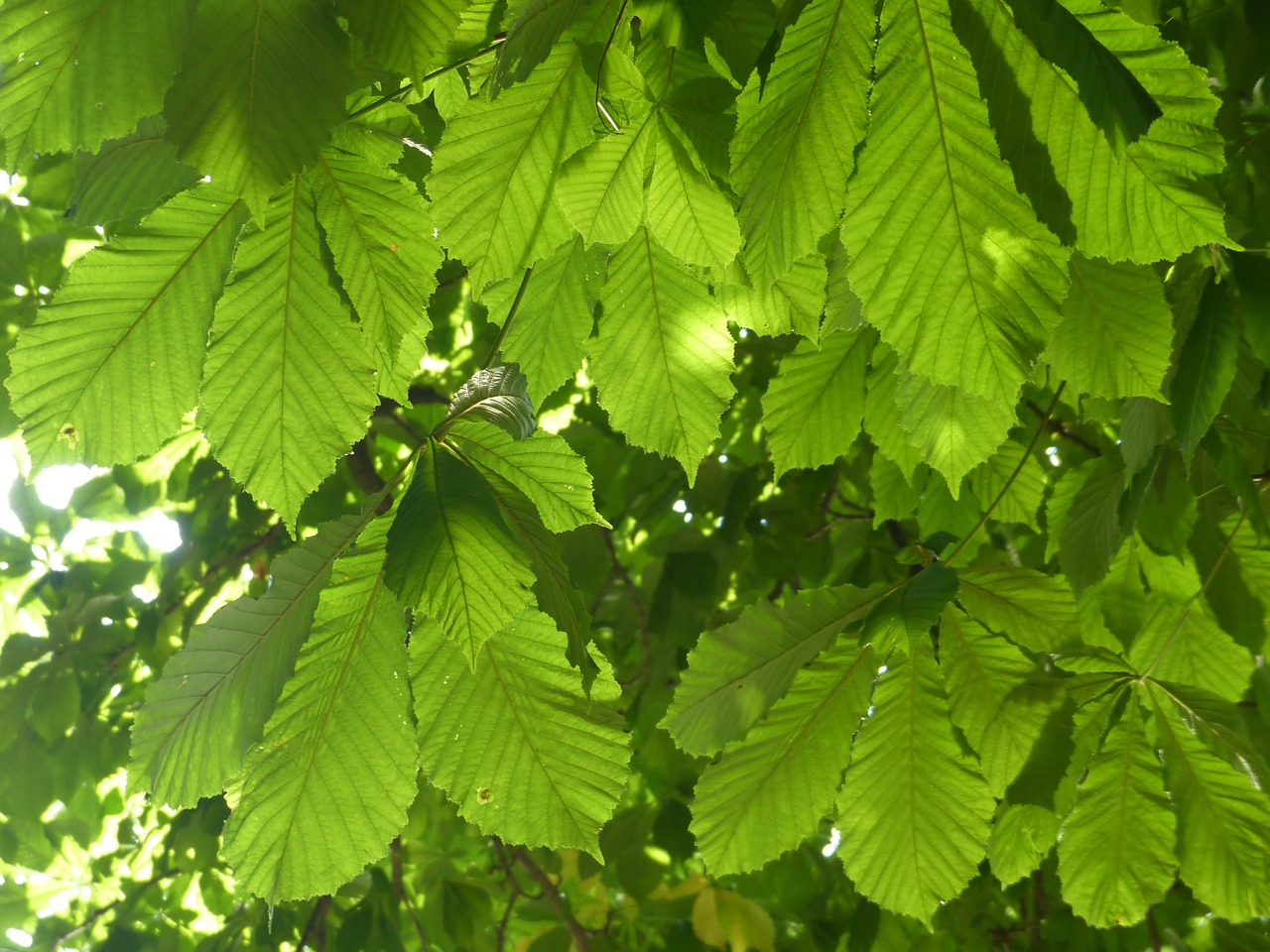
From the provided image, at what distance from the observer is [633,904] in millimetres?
2256

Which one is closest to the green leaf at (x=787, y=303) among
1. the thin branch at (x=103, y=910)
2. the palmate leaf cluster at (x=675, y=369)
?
the palmate leaf cluster at (x=675, y=369)

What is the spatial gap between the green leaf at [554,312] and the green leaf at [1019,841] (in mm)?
579

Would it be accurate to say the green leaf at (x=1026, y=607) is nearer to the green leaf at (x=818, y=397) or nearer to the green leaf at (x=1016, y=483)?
the green leaf at (x=818, y=397)

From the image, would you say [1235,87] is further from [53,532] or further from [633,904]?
[53,532]

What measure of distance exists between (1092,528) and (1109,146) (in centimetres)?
75

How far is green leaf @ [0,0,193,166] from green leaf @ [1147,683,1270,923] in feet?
3.19

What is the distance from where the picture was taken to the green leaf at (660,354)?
79 centimetres

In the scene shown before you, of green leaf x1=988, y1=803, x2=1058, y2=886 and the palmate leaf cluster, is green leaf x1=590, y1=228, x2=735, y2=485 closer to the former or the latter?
the palmate leaf cluster

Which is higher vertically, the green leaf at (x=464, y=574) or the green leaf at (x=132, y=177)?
the green leaf at (x=132, y=177)

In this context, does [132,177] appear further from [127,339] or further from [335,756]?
[335,756]

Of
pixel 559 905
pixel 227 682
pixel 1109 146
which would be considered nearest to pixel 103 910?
pixel 559 905

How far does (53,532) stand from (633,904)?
1.66 meters

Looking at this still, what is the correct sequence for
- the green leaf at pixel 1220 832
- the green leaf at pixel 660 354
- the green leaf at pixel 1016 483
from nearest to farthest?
the green leaf at pixel 660 354, the green leaf at pixel 1220 832, the green leaf at pixel 1016 483

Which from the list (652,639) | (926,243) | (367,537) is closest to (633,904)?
(652,639)
